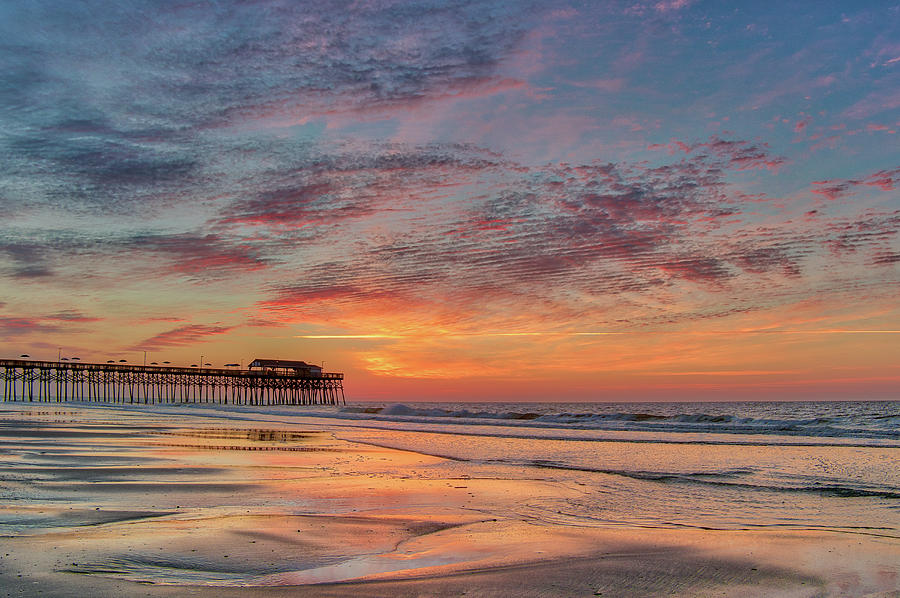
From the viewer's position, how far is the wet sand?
608 cm

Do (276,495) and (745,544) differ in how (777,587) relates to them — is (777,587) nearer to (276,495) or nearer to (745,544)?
(745,544)

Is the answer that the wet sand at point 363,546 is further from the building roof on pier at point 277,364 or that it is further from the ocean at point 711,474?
the building roof on pier at point 277,364

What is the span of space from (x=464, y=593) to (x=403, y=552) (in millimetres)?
A: 1846

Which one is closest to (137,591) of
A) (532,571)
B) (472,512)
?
(532,571)

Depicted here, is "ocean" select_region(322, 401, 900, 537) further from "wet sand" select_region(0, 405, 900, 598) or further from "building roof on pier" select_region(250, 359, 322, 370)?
"building roof on pier" select_region(250, 359, 322, 370)

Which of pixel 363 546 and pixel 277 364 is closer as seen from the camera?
pixel 363 546

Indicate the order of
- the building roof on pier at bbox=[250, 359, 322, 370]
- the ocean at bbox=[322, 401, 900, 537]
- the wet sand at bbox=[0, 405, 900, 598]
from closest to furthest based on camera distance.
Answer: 1. the wet sand at bbox=[0, 405, 900, 598]
2. the ocean at bbox=[322, 401, 900, 537]
3. the building roof on pier at bbox=[250, 359, 322, 370]

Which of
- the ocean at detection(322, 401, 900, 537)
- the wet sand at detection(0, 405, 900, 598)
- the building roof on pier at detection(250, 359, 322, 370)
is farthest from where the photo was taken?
the building roof on pier at detection(250, 359, 322, 370)

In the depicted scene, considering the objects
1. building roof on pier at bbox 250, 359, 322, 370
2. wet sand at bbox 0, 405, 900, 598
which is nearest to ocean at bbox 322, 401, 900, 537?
wet sand at bbox 0, 405, 900, 598

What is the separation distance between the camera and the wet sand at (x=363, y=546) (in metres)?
6.08

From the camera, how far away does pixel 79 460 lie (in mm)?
16172

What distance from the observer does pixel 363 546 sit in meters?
7.80

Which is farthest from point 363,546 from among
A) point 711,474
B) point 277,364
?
point 277,364

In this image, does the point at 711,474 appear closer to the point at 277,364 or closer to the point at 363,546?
the point at 363,546
